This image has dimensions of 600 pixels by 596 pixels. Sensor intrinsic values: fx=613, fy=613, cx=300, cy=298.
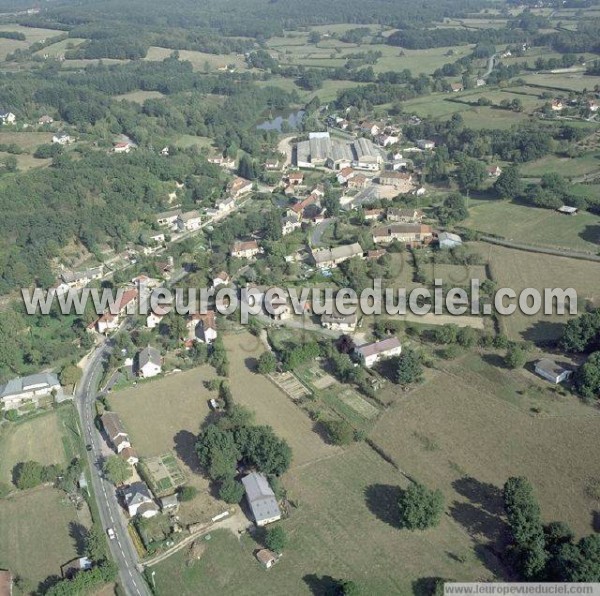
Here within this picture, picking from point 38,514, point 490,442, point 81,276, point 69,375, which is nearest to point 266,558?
point 38,514

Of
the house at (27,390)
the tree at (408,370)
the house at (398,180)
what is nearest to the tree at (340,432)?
the tree at (408,370)

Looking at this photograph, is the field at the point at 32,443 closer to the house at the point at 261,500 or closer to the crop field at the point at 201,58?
the house at the point at 261,500

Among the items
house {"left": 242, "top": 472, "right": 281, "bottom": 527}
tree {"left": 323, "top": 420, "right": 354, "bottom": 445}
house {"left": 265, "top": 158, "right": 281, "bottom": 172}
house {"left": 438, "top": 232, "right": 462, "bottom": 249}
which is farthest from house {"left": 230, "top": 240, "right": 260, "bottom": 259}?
house {"left": 242, "top": 472, "right": 281, "bottom": 527}

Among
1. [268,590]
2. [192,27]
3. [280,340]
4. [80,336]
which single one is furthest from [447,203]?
Answer: [192,27]

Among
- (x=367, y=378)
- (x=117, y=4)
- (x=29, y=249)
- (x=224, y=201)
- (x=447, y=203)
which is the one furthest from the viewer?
(x=117, y=4)

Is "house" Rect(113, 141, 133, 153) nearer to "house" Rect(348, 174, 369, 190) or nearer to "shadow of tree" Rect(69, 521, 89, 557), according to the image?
"house" Rect(348, 174, 369, 190)

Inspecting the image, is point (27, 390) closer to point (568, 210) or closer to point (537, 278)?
point (537, 278)

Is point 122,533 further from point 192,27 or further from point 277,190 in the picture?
point 192,27
